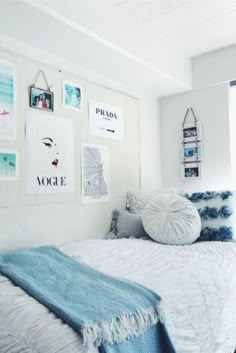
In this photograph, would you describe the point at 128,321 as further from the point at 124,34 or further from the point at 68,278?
the point at 124,34

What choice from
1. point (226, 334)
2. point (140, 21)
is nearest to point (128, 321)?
point (226, 334)

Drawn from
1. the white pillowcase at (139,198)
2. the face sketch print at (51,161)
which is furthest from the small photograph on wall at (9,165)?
the white pillowcase at (139,198)

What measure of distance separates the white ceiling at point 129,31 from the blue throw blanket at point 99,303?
1260 millimetres

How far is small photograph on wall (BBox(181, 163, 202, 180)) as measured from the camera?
8.84ft

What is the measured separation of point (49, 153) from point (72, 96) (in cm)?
47

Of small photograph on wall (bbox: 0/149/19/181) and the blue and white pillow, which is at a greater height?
small photograph on wall (bbox: 0/149/19/181)

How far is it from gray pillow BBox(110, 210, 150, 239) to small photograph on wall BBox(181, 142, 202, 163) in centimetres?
87

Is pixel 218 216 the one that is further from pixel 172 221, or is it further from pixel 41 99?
pixel 41 99

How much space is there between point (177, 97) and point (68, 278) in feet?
7.13

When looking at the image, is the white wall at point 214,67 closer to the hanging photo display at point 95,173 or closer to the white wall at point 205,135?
the white wall at point 205,135

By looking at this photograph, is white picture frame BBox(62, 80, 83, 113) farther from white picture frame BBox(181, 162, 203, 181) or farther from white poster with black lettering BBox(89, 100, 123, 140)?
white picture frame BBox(181, 162, 203, 181)

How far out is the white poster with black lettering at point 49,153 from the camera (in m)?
1.86

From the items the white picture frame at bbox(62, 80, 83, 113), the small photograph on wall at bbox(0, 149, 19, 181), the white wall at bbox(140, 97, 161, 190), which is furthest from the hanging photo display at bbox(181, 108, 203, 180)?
the small photograph on wall at bbox(0, 149, 19, 181)

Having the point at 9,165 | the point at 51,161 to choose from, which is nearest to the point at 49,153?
the point at 51,161
